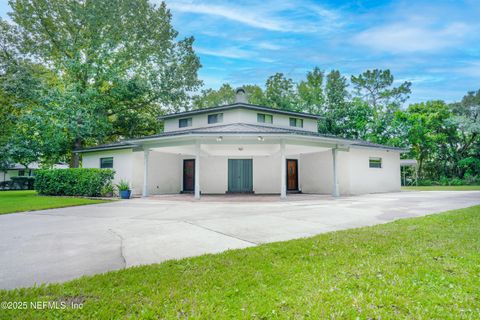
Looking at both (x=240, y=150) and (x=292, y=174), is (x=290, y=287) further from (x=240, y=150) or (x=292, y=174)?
(x=292, y=174)

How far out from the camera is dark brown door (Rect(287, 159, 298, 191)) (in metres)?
16.9

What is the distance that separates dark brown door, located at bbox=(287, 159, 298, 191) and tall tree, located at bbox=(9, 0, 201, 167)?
10.9 metres

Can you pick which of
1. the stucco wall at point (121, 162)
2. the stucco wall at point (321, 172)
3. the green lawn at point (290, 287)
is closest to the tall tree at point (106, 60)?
the stucco wall at point (121, 162)

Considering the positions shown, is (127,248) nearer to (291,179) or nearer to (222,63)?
(291,179)

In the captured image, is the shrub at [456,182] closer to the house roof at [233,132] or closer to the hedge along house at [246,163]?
the hedge along house at [246,163]

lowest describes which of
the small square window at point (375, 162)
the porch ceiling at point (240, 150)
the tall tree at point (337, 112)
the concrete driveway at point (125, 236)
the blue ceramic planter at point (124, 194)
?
the concrete driveway at point (125, 236)

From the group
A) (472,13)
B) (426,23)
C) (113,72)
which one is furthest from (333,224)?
(113,72)

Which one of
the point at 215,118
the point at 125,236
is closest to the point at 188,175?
the point at 215,118

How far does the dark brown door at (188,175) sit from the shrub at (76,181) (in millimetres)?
5039

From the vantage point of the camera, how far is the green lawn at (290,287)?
7.00ft

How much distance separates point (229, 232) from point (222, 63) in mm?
15569

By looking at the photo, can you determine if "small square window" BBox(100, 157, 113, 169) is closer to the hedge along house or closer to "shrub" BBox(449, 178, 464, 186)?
the hedge along house

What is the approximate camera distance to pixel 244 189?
16.5 m

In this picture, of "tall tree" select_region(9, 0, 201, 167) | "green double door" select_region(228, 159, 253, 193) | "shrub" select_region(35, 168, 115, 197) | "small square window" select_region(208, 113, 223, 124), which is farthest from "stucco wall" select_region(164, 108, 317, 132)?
"shrub" select_region(35, 168, 115, 197)
